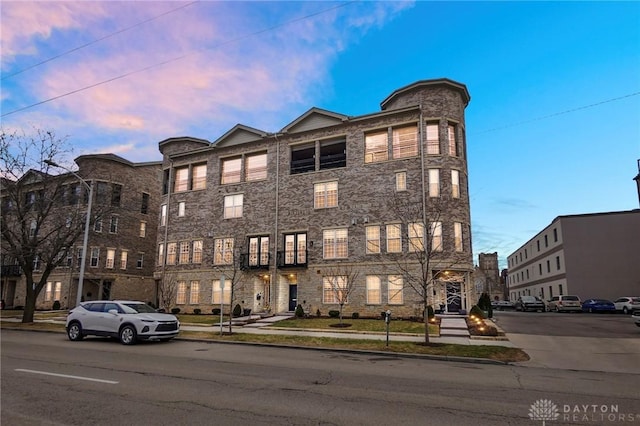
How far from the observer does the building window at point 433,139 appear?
2586cm

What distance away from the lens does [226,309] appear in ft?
96.8

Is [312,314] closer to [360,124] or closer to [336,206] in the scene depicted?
[336,206]

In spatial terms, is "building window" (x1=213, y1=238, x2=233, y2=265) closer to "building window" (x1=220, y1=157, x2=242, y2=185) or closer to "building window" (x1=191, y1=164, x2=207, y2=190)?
"building window" (x1=220, y1=157, x2=242, y2=185)

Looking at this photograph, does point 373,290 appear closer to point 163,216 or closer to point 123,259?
point 163,216

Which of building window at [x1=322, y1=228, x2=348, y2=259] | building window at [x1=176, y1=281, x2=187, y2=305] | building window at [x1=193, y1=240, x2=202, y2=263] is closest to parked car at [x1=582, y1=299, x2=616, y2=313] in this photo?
building window at [x1=322, y1=228, x2=348, y2=259]

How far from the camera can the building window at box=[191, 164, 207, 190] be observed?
1326 inches

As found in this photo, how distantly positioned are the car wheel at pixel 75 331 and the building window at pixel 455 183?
2116cm

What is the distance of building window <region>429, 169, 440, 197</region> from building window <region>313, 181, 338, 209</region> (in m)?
6.46

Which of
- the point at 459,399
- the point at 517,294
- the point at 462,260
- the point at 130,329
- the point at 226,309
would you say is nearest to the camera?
the point at 459,399

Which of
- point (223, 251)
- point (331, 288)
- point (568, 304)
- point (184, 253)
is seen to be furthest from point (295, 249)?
point (568, 304)

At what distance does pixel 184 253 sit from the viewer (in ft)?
108

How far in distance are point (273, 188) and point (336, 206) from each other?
541 centimetres

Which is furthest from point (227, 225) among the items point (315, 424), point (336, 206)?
point (315, 424)

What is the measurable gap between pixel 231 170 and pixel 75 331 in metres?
18.6
